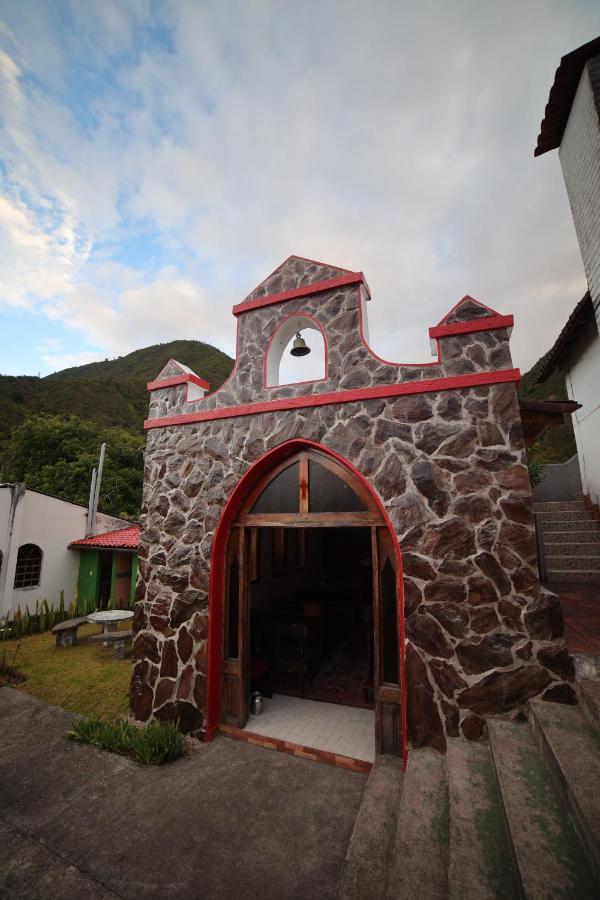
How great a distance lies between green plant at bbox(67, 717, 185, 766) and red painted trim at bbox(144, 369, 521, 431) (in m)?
4.23

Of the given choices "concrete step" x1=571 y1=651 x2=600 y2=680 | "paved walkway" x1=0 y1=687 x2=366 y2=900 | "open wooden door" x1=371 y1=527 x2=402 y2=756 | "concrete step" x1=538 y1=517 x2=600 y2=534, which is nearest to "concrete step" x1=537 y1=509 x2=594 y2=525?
"concrete step" x1=538 y1=517 x2=600 y2=534

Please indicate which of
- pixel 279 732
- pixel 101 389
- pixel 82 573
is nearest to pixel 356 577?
pixel 279 732

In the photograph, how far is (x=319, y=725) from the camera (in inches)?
206

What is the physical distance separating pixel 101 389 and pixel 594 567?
41.7 metres

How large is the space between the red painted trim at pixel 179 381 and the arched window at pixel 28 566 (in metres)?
8.85

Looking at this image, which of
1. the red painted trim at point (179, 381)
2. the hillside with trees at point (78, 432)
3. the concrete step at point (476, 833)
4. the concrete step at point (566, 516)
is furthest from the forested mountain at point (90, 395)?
the concrete step at point (476, 833)

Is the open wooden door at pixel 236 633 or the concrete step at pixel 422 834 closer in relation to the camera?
the concrete step at pixel 422 834

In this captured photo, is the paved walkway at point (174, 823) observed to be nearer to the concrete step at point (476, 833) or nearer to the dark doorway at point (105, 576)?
the concrete step at point (476, 833)

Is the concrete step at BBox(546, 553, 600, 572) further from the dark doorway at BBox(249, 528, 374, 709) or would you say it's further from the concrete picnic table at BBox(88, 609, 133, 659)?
the concrete picnic table at BBox(88, 609, 133, 659)

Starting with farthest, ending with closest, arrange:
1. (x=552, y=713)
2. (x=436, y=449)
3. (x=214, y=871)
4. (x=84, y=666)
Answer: (x=84, y=666) < (x=436, y=449) < (x=552, y=713) < (x=214, y=871)

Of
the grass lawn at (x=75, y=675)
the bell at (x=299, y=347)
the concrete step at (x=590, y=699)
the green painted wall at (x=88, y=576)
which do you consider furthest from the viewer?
the green painted wall at (x=88, y=576)

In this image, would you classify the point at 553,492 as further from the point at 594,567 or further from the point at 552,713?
the point at 552,713

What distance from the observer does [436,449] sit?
4273mm

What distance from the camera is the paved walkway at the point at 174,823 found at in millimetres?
3020
